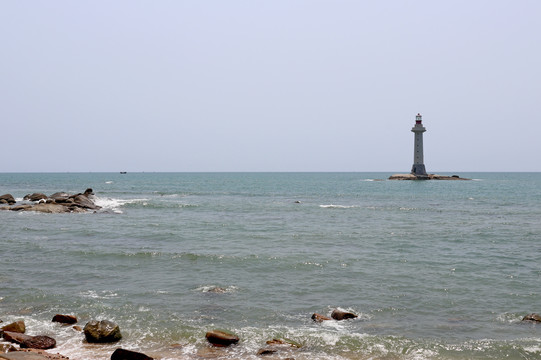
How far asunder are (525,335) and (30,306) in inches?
528

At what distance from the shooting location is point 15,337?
10.5 m

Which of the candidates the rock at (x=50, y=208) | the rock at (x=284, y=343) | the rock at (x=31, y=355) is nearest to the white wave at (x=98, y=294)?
the rock at (x=31, y=355)

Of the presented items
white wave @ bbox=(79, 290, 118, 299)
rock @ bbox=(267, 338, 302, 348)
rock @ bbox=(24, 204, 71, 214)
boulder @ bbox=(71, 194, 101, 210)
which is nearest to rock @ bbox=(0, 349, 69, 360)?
rock @ bbox=(267, 338, 302, 348)

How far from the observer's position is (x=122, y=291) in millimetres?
15133

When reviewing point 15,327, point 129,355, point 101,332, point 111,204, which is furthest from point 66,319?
point 111,204

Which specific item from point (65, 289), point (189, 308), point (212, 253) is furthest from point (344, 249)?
point (65, 289)

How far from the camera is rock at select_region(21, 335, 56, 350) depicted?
1021 cm

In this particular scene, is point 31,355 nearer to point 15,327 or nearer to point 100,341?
point 100,341

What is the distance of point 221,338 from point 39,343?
13.1 ft

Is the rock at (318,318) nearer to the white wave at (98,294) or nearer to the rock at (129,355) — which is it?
the rock at (129,355)

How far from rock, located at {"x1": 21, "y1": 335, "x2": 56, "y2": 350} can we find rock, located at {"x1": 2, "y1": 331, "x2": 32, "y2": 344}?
0.14 metres

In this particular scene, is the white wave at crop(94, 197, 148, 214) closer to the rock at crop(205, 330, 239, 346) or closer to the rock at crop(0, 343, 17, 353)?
the rock at crop(0, 343, 17, 353)

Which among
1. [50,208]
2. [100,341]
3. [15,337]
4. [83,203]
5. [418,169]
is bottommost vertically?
[100,341]

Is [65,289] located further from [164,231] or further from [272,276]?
[164,231]
